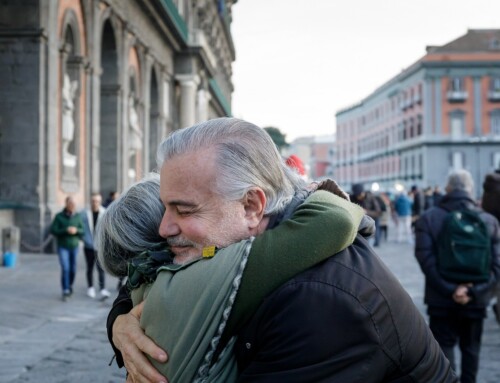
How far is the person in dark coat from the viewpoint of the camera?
7207 mm

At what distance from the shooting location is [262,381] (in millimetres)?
1631

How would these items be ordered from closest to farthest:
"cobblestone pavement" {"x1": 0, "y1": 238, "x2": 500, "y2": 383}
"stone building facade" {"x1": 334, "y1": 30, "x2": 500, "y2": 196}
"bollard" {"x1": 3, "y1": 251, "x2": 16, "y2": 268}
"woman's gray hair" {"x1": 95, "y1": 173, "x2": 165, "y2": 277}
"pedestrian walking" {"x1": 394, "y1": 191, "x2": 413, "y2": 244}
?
1. "woman's gray hair" {"x1": 95, "y1": 173, "x2": 165, "y2": 277}
2. "cobblestone pavement" {"x1": 0, "y1": 238, "x2": 500, "y2": 383}
3. "bollard" {"x1": 3, "y1": 251, "x2": 16, "y2": 268}
4. "pedestrian walking" {"x1": 394, "y1": 191, "x2": 413, "y2": 244}
5. "stone building facade" {"x1": 334, "y1": 30, "x2": 500, "y2": 196}

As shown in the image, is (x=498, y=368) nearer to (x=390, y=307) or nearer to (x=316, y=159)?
(x=390, y=307)

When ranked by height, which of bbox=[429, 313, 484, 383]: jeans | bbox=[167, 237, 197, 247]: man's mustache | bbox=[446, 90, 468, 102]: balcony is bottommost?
bbox=[429, 313, 484, 383]: jeans

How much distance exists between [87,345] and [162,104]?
74.5 ft

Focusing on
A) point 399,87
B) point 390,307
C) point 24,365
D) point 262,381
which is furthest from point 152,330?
point 399,87

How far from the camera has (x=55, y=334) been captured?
321 inches

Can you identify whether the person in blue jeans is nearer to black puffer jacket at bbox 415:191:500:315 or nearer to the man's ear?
black puffer jacket at bbox 415:191:500:315

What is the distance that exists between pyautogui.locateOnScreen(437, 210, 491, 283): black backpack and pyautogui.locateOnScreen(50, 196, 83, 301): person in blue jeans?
21.4 ft

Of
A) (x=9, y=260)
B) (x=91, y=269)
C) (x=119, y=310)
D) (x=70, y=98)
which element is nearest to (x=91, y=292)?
(x=91, y=269)

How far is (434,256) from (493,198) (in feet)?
6.45

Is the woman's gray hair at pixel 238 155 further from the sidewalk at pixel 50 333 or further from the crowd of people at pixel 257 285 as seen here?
the sidewalk at pixel 50 333

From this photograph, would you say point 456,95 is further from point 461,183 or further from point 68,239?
point 461,183

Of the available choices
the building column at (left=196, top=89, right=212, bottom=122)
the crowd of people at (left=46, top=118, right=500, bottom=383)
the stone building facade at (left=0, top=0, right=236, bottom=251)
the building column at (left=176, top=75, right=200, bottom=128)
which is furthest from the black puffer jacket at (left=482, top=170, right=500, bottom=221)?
the building column at (left=196, top=89, right=212, bottom=122)
